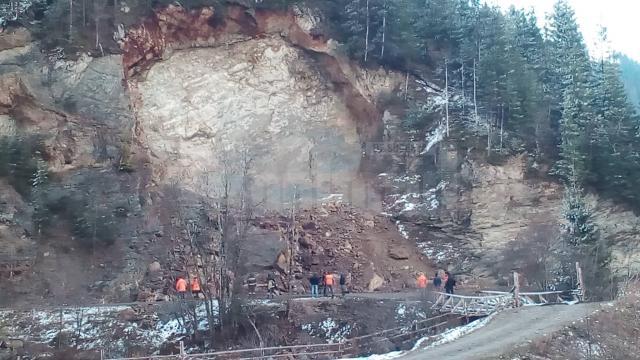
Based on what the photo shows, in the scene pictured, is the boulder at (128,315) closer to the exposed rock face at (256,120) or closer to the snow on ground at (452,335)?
the exposed rock face at (256,120)

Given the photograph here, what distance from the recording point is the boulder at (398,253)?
3234 centimetres

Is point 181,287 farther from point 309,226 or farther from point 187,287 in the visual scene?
point 309,226

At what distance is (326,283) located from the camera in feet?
90.4

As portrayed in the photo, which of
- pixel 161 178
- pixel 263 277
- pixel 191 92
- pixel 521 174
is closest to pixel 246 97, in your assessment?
pixel 191 92

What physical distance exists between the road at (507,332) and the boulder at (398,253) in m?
11.1

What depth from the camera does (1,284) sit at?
27.0 metres

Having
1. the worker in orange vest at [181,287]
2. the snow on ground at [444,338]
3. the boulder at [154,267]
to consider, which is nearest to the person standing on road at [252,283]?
the worker in orange vest at [181,287]

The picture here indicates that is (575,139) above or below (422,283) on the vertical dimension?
above

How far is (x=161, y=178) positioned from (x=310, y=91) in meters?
9.51

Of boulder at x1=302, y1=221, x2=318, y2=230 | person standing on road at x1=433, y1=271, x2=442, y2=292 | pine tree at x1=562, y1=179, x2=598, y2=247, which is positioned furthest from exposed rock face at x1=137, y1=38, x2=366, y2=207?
pine tree at x1=562, y1=179, x2=598, y2=247

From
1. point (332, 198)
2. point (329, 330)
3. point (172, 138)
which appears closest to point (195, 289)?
point (329, 330)

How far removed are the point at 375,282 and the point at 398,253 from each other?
8.80 ft

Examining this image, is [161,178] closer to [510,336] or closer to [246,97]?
[246,97]

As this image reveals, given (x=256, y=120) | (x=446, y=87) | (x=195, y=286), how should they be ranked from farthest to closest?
(x=446, y=87)
(x=256, y=120)
(x=195, y=286)
